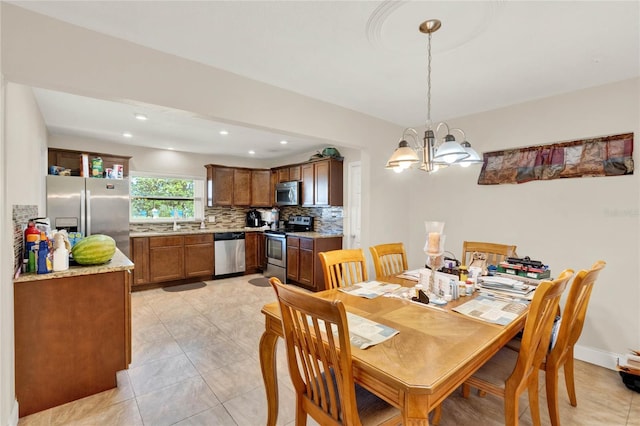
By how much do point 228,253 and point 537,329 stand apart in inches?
191

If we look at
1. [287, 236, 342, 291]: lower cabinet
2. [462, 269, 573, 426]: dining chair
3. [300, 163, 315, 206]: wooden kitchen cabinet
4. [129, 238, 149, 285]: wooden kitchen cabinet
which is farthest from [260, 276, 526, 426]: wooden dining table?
[129, 238, 149, 285]: wooden kitchen cabinet

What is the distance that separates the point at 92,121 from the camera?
363 centimetres

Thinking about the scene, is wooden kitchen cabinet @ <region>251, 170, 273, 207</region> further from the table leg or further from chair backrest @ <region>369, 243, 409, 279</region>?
the table leg

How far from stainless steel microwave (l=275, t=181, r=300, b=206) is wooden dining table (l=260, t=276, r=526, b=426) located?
3.65 meters

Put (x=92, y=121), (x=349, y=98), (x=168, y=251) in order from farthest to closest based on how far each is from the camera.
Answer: (x=168, y=251) < (x=92, y=121) < (x=349, y=98)

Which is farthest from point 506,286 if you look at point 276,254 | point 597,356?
point 276,254

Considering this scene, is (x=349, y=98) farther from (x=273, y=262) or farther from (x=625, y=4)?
(x=273, y=262)

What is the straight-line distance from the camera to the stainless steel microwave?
17.3 ft

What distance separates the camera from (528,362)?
4.42 feet

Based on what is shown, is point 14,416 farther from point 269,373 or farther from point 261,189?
point 261,189

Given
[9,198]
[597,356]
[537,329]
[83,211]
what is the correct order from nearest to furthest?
[537,329] → [9,198] → [597,356] → [83,211]

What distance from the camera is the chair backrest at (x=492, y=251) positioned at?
2617 millimetres

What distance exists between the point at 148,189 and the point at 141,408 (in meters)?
4.22

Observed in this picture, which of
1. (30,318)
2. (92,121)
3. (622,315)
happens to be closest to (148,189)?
(92,121)
